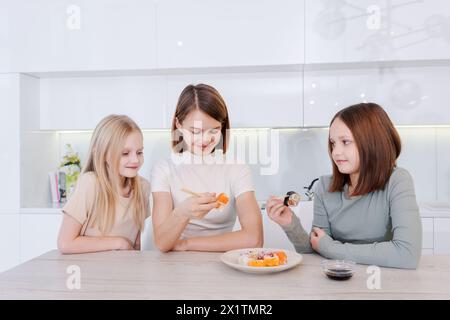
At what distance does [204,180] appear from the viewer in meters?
1.61

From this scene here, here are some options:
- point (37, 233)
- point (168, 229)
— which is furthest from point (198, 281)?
point (37, 233)

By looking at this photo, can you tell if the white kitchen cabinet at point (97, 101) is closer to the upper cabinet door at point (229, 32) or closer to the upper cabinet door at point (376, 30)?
the upper cabinet door at point (229, 32)

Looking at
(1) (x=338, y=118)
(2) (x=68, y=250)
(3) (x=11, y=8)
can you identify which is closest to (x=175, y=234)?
(2) (x=68, y=250)

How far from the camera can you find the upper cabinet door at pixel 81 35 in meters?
2.69

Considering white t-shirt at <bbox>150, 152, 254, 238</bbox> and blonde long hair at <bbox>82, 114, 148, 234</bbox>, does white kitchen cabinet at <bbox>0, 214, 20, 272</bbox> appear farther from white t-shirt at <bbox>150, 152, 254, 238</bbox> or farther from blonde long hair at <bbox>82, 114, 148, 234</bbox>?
white t-shirt at <bbox>150, 152, 254, 238</bbox>

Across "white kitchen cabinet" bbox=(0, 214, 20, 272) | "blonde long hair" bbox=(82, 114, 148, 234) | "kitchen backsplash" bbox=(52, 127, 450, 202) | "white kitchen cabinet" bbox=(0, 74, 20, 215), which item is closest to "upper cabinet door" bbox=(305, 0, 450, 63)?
"kitchen backsplash" bbox=(52, 127, 450, 202)

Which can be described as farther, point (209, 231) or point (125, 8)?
point (125, 8)

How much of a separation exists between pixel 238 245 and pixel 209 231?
0.70ft

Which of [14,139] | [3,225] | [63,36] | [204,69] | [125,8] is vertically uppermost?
[125,8]

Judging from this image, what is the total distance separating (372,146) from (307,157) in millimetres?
1674

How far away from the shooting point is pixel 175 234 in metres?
1.30

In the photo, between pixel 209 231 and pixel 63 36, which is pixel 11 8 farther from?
pixel 209 231

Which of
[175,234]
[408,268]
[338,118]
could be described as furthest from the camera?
[338,118]

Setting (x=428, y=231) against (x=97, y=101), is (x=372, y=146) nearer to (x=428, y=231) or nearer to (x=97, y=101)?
(x=428, y=231)
